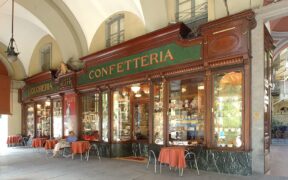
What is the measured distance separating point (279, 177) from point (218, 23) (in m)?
3.78

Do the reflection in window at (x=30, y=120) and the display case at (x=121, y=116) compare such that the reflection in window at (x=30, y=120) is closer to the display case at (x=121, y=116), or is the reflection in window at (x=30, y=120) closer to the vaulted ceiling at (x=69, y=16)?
the vaulted ceiling at (x=69, y=16)

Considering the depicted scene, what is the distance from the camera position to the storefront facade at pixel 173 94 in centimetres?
621

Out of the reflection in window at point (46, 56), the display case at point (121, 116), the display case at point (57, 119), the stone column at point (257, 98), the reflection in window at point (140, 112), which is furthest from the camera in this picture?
the reflection in window at point (46, 56)

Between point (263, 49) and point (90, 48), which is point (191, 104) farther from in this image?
point (90, 48)

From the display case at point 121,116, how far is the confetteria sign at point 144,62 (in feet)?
2.62

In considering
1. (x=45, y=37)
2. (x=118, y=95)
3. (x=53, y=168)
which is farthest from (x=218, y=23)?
(x=45, y=37)

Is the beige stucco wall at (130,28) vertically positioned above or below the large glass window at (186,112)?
above

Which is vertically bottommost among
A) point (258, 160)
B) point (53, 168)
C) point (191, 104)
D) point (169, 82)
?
point (53, 168)

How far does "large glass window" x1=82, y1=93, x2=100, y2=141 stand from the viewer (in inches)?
401

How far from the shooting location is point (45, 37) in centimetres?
1370

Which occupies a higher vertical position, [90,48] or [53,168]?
[90,48]

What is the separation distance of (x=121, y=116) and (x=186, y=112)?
300 centimetres

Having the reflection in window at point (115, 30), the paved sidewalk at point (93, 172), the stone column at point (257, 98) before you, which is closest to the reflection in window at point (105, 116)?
the paved sidewalk at point (93, 172)

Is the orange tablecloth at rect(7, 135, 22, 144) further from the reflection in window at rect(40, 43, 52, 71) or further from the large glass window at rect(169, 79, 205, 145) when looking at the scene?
the large glass window at rect(169, 79, 205, 145)
